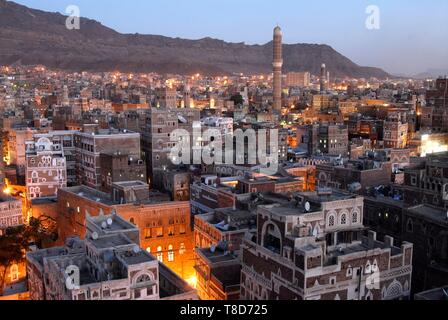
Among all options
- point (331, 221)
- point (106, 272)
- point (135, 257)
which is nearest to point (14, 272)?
point (106, 272)

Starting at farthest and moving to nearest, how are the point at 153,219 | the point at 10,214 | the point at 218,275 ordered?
the point at 10,214
the point at 153,219
the point at 218,275

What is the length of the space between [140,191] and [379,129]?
48.1 meters

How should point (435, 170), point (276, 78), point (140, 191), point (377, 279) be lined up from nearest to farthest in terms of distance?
1. point (377, 279)
2. point (435, 170)
3. point (140, 191)
4. point (276, 78)

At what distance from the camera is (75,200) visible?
36469 millimetres

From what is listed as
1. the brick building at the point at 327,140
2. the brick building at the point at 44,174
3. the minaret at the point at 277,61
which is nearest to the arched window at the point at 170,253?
the brick building at the point at 44,174

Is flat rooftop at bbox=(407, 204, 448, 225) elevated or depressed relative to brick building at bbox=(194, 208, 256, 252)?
elevated

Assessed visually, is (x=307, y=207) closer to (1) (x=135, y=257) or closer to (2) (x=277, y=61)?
(1) (x=135, y=257)

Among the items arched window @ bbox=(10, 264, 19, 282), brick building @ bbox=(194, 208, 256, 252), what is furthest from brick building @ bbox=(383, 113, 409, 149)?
arched window @ bbox=(10, 264, 19, 282)

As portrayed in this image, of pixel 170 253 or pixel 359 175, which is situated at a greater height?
pixel 359 175

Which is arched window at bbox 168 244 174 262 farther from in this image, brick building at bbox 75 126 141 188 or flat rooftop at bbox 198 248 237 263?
brick building at bbox 75 126 141 188

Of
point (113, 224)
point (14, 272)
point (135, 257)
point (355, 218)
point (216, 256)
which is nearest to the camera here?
point (135, 257)

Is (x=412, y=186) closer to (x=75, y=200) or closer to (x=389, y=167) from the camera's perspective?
(x=389, y=167)

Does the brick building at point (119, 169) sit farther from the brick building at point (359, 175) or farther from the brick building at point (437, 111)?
the brick building at point (437, 111)
